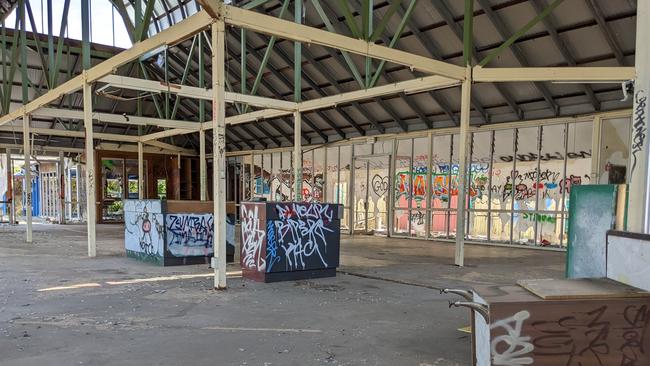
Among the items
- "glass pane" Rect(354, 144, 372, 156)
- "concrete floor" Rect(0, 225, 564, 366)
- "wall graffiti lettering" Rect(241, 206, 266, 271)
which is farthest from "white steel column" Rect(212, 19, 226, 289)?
"glass pane" Rect(354, 144, 372, 156)

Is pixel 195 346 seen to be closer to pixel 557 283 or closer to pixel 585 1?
pixel 557 283

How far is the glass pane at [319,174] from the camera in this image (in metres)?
18.6

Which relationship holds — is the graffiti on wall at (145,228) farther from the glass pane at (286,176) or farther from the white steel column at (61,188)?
the white steel column at (61,188)

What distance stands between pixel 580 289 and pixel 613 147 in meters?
10.8

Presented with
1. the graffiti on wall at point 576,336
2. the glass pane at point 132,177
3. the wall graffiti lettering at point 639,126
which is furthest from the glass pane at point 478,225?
the glass pane at point 132,177

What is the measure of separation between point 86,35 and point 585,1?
10.4 metres

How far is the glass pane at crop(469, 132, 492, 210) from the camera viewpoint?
45.8 feet

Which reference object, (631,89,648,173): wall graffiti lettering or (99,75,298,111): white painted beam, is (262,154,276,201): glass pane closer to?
(99,75,298,111): white painted beam

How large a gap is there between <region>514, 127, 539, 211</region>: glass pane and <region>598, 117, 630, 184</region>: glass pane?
171cm

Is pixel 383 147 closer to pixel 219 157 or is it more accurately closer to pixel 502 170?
pixel 502 170

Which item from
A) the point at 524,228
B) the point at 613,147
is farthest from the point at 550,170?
the point at 524,228

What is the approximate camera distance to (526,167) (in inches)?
517

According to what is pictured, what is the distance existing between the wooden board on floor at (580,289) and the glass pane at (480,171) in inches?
454

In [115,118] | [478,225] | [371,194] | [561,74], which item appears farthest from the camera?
[371,194]
